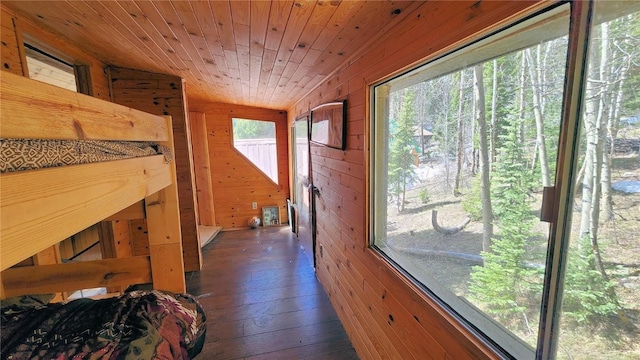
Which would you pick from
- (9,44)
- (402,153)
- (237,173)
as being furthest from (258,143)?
(402,153)

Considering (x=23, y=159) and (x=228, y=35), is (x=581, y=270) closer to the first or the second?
(x=23, y=159)

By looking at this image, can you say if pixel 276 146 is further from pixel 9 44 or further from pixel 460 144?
pixel 460 144

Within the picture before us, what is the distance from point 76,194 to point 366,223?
1.34 metres

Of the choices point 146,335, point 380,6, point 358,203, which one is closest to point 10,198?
point 146,335

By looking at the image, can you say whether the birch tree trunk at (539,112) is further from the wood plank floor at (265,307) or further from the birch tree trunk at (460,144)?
the wood plank floor at (265,307)

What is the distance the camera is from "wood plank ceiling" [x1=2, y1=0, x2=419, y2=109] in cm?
112

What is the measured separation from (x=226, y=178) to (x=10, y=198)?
4432 millimetres

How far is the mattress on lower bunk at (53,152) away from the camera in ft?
1.49

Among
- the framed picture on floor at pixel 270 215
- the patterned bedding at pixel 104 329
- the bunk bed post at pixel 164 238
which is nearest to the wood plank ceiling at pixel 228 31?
the bunk bed post at pixel 164 238

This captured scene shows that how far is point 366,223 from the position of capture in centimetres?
158

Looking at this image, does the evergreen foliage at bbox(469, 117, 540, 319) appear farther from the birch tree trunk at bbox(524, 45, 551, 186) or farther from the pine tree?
the pine tree

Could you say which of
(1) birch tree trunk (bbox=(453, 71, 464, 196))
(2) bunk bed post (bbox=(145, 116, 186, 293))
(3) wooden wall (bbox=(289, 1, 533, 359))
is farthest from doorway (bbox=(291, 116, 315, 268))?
(1) birch tree trunk (bbox=(453, 71, 464, 196))

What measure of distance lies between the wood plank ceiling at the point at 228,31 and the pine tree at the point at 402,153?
1.35 feet

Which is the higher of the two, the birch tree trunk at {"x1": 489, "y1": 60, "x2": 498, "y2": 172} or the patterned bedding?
the birch tree trunk at {"x1": 489, "y1": 60, "x2": 498, "y2": 172}
